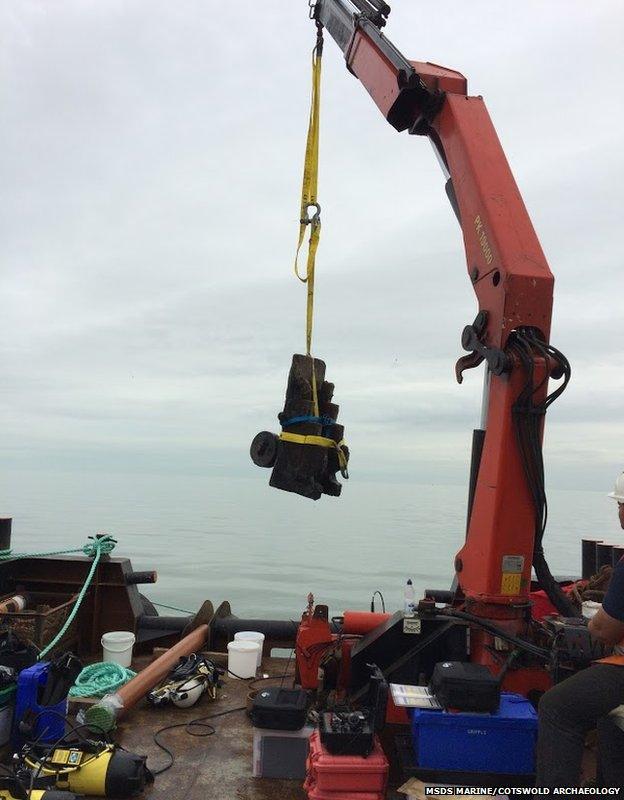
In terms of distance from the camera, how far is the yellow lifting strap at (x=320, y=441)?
4871mm

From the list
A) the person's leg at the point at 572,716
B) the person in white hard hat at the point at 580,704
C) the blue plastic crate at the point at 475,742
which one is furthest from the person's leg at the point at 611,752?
the blue plastic crate at the point at 475,742

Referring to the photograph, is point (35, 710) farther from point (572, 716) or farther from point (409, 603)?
point (572, 716)

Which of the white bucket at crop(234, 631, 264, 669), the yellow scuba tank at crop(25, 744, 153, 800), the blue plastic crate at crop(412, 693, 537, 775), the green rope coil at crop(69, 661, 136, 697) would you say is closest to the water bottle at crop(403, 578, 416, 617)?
the blue plastic crate at crop(412, 693, 537, 775)

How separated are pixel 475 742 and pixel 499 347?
7.35 feet

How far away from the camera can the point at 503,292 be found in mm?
4051

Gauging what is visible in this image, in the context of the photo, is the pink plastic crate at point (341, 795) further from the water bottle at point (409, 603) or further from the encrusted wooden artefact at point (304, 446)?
the encrusted wooden artefact at point (304, 446)

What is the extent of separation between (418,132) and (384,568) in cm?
1767

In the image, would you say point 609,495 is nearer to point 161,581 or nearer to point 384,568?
point 161,581

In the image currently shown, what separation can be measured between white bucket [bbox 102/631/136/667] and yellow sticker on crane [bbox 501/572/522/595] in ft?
11.7

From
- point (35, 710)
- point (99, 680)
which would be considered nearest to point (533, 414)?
point (35, 710)

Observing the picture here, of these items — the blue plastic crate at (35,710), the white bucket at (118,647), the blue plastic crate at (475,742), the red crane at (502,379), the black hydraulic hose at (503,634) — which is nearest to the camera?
the blue plastic crate at (475,742)

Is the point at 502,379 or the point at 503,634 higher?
the point at 502,379

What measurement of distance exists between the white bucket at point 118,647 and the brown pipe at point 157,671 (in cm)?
52

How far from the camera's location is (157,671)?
514cm
